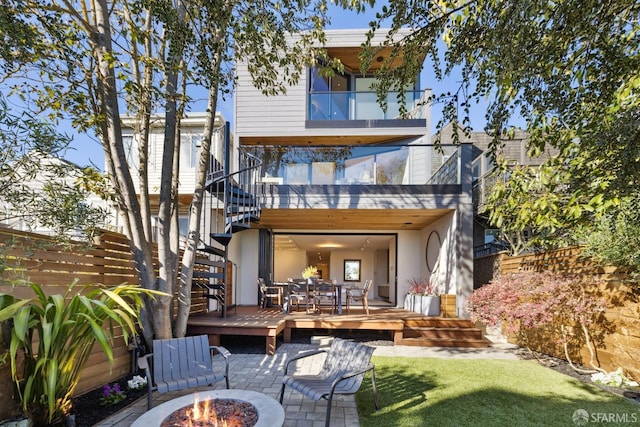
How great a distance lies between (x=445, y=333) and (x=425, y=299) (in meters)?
1.09

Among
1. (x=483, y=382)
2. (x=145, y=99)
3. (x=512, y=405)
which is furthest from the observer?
(x=483, y=382)

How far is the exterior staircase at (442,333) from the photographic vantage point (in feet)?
19.9

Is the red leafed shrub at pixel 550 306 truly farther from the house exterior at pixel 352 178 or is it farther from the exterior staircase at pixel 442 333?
the house exterior at pixel 352 178

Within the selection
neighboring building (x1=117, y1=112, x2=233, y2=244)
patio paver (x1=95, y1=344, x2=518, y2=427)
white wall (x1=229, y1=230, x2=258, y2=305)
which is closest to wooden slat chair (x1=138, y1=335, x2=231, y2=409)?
patio paver (x1=95, y1=344, x2=518, y2=427)

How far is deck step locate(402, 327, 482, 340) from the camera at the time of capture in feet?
20.5

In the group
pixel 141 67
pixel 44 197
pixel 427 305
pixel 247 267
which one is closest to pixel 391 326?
pixel 427 305

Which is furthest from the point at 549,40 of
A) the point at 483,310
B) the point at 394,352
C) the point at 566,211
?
the point at 394,352

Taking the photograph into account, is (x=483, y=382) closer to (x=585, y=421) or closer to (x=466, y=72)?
(x=585, y=421)

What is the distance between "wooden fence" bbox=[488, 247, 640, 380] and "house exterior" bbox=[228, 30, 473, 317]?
6.78ft

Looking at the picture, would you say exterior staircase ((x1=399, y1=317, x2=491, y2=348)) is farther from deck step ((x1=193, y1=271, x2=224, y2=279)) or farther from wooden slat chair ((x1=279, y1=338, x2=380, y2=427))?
deck step ((x1=193, y1=271, x2=224, y2=279))

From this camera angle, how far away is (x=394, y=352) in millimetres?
5652

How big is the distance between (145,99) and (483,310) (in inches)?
229

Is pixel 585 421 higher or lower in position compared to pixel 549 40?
lower

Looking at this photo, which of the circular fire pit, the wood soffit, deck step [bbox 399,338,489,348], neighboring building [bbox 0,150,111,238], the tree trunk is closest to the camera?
the circular fire pit
